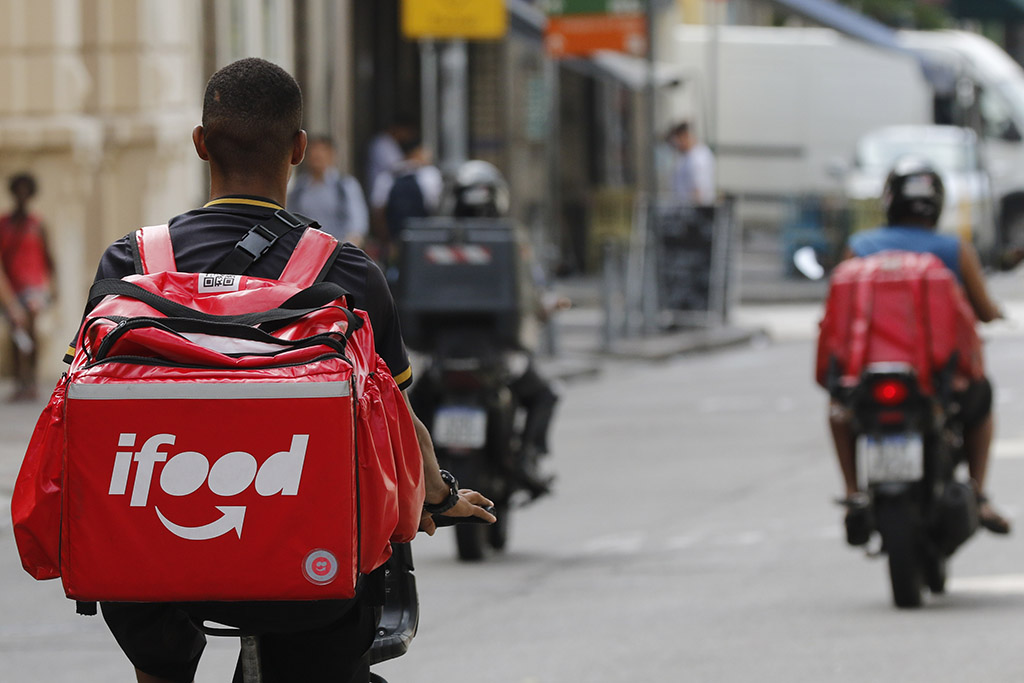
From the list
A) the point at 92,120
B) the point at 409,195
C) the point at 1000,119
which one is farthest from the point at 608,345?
the point at 1000,119

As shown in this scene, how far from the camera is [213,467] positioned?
336 centimetres

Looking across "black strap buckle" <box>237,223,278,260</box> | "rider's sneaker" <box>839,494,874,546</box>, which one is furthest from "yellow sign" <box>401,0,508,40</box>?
"black strap buckle" <box>237,223,278,260</box>

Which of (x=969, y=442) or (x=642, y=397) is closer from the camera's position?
(x=969, y=442)

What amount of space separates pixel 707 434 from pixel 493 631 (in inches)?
263

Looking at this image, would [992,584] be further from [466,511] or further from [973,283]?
[466,511]

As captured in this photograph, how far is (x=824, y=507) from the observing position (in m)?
10.9

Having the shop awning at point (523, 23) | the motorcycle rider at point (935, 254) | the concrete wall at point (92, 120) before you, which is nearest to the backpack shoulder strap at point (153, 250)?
the motorcycle rider at point (935, 254)

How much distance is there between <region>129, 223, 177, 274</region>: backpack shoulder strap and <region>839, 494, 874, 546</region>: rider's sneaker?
4592mm

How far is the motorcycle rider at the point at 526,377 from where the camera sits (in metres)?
9.72

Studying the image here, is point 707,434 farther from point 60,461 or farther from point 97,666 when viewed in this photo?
point 60,461

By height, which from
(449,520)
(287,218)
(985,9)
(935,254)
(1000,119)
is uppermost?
(287,218)

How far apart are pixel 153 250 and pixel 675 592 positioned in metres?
5.17

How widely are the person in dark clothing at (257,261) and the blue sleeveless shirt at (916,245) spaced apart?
4.63 metres

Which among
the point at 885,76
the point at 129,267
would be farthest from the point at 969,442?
the point at 885,76
